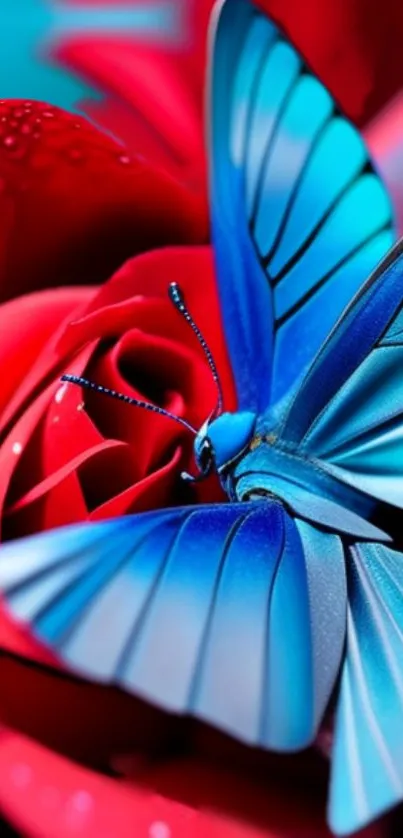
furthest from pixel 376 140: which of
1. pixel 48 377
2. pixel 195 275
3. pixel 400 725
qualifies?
pixel 400 725

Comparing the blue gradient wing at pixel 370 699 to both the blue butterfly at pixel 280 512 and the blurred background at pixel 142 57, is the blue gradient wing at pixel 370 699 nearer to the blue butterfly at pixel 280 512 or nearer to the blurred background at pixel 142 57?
the blue butterfly at pixel 280 512

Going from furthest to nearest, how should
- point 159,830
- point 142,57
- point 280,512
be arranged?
point 142,57 < point 280,512 < point 159,830

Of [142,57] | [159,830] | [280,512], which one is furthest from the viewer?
[142,57]

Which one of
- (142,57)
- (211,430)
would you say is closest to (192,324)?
(211,430)

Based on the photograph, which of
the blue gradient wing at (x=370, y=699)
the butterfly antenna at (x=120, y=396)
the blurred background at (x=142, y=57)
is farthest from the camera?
the blurred background at (x=142, y=57)

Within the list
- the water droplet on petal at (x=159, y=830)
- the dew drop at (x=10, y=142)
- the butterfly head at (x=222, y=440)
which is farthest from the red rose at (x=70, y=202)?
the water droplet on petal at (x=159, y=830)

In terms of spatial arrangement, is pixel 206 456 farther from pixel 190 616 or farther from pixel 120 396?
pixel 190 616

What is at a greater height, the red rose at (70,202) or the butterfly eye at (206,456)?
the red rose at (70,202)

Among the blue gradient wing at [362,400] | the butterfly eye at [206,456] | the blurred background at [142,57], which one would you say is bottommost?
the butterfly eye at [206,456]
